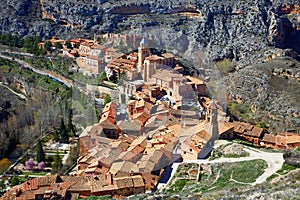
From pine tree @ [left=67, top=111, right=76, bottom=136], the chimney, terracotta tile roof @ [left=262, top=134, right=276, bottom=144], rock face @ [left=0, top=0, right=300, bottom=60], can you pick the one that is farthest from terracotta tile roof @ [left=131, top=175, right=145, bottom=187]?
rock face @ [left=0, top=0, right=300, bottom=60]

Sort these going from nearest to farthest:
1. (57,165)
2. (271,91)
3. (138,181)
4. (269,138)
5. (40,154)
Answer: (138,181), (57,165), (269,138), (40,154), (271,91)

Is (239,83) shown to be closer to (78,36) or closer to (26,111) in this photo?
(26,111)

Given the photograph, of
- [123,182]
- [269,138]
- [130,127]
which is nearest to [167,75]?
[130,127]

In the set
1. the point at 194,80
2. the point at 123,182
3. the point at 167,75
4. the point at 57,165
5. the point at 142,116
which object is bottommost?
the point at 57,165

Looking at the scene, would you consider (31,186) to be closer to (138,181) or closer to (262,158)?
(138,181)

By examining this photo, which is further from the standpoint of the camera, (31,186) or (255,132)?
(255,132)

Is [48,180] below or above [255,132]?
below

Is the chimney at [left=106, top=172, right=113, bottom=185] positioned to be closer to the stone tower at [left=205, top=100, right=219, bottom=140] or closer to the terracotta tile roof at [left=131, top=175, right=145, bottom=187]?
the terracotta tile roof at [left=131, top=175, right=145, bottom=187]

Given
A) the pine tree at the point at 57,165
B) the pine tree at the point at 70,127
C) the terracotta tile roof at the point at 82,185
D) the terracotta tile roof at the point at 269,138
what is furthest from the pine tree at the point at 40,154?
the terracotta tile roof at the point at 269,138
